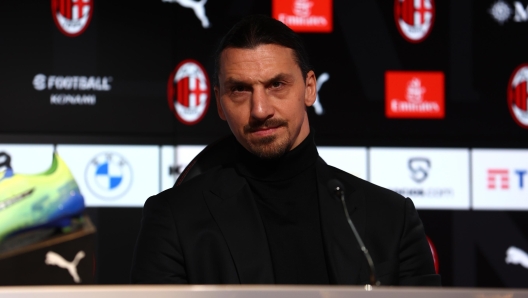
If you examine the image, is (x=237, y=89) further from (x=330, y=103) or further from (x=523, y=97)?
(x=523, y=97)

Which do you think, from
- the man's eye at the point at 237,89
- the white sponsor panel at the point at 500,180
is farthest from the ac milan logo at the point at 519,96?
the man's eye at the point at 237,89

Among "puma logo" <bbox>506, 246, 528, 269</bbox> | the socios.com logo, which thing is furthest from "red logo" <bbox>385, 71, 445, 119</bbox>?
the socios.com logo

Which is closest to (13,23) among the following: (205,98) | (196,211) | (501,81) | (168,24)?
(168,24)

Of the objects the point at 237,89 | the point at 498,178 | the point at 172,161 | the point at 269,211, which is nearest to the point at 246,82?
the point at 237,89

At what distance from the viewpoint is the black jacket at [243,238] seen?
132 centimetres

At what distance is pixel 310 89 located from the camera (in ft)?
4.98

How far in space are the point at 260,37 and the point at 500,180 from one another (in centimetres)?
207

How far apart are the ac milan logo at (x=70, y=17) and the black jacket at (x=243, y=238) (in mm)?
1745

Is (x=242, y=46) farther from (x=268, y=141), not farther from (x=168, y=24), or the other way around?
(x=168, y=24)

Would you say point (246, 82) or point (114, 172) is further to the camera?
point (114, 172)

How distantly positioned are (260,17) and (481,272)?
2.11m

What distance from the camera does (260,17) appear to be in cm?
146

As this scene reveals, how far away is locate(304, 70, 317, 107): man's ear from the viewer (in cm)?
150

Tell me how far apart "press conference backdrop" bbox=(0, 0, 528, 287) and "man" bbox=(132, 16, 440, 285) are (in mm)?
1549
